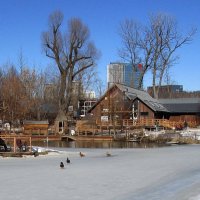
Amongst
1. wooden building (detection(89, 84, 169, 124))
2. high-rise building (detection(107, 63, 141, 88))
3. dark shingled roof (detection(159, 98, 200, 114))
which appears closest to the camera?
Result: wooden building (detection(89, 84, 169, 124))

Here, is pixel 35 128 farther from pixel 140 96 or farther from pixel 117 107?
pixel 140 96

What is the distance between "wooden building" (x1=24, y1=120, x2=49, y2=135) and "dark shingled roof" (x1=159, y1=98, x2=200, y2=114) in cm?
2731

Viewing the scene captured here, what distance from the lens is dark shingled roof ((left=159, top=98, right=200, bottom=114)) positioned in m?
74.7

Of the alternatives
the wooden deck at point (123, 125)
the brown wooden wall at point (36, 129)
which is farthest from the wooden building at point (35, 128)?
the wooden deck at point (123, 125)

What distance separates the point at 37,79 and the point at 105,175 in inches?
2401

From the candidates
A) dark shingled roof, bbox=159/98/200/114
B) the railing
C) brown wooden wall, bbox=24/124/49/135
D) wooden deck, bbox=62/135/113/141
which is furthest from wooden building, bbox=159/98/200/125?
brown wooden wall, bbox=24/124/49/135

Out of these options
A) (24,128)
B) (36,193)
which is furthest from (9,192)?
(24,128)

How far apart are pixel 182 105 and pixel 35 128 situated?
101ft

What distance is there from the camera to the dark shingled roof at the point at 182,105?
74.7 m

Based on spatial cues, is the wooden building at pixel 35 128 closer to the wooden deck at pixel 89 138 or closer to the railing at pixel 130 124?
the wooden deck at pixel 89 138

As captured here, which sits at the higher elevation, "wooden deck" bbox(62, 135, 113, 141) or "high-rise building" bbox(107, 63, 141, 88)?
"high-rise building" bbox(107, 63, 141, 88)

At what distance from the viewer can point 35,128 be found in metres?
55.9

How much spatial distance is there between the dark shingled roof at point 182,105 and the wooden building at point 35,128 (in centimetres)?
2731

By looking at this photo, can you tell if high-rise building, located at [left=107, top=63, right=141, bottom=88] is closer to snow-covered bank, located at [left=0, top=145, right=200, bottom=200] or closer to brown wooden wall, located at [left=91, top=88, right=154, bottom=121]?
brown wooden wall, located at [left=91, top=88, right=154, bottom=121]
